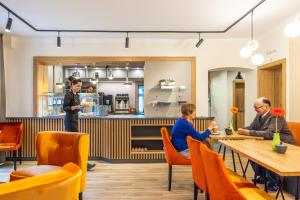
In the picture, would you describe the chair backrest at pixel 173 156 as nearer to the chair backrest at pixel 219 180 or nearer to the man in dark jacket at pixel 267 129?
the man in dark jacket at pixel 267 129

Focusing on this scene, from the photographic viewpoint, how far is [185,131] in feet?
12.8

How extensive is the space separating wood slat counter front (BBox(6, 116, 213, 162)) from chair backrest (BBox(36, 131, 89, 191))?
2281 millimetres

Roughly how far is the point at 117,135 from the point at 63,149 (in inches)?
92.5

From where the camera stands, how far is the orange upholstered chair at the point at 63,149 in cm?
341

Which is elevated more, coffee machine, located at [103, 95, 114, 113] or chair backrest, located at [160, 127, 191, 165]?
coffee machine, located at [103, 95, 114, 113]

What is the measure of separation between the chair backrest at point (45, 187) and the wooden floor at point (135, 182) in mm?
2349

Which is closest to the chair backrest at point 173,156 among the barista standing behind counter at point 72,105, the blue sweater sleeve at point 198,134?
the blue sweater sleeve at point 198,134

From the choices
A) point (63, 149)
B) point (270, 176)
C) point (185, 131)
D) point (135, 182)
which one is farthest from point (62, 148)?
point (270, 176)

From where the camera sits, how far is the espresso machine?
11641 millimetres

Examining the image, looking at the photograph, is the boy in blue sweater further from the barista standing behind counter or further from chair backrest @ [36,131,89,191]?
the barista standing behind counter

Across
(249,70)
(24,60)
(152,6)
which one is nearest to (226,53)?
(249,70)

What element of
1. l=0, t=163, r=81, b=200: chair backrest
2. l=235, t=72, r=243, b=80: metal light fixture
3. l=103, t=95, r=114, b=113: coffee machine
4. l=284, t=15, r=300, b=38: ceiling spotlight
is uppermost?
l=284, t=15, r=300, b=38: ceiling spotlight

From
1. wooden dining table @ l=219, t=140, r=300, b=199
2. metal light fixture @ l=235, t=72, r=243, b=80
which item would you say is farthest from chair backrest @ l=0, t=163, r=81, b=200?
metal light fixture @ l=235, t=72, r=243, b=80

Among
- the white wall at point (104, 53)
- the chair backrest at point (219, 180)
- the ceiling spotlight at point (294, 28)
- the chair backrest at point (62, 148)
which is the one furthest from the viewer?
the white wall at point (104, 53)
